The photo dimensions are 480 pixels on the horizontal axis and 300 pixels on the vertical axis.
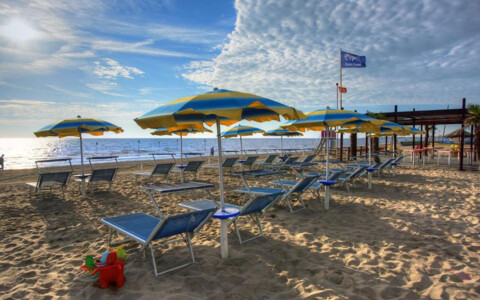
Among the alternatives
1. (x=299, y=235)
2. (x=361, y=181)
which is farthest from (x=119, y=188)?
(x=361, y=181)

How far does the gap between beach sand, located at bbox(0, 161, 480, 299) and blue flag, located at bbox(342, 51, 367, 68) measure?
12841mm

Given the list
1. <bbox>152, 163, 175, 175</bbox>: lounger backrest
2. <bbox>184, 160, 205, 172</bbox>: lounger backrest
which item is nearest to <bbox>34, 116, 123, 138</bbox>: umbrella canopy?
<bbox>152, 163, 175, 175</bbox>: lounger backrest

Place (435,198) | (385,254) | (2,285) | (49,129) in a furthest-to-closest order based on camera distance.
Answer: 1. (49,129)
2. (435,198)
3. (385,254)
4. (2,285)

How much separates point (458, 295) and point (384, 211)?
284 cm

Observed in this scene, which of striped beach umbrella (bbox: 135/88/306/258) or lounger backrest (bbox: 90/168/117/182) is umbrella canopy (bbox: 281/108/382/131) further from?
lounger backrest (bbox: 90/168/117/182)

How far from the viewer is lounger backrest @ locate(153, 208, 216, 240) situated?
289cm

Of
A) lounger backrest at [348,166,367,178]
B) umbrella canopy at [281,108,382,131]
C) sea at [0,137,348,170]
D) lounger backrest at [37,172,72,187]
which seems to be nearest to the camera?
umbrella canopy at [281,108,382,131]

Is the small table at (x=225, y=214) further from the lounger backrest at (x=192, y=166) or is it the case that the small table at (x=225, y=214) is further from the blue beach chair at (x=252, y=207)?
the lounger backrest at (x=192, y=166)

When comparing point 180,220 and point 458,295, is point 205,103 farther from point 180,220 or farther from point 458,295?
point 458,295

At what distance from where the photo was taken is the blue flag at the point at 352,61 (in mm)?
16719

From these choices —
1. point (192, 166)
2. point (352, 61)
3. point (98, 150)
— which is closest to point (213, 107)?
point (192, 166)

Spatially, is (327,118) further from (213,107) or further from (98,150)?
(98,150)

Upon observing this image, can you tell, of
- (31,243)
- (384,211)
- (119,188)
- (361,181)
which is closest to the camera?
(31,243)

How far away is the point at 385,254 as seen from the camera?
3393mm
